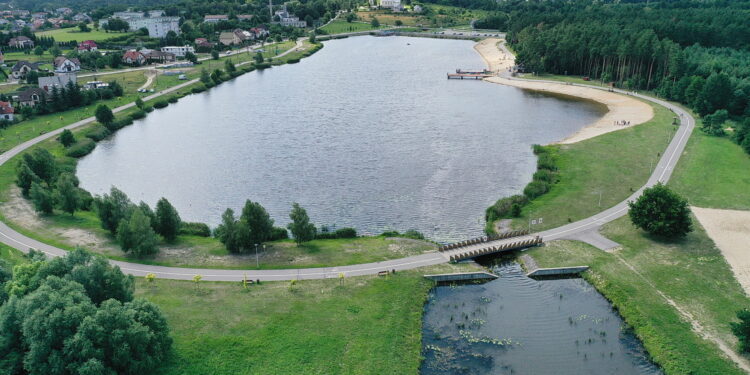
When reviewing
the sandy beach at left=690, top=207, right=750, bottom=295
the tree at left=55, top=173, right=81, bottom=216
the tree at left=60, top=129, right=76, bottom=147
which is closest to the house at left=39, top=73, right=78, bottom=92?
the tree at left=60, top=129, right=76, bottom=147

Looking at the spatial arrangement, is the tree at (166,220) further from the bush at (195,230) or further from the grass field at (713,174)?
the grass field at (713,174)

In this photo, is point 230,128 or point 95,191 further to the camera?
point 230,128

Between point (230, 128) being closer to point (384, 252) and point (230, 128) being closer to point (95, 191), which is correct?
point (95, 191)

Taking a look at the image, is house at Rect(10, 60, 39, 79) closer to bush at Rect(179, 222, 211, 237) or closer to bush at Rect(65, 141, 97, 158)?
bush at Rect(65, 141, 97, 158)

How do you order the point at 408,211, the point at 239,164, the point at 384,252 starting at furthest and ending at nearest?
the point at 239,164 → the point at 408,211 → the point at 384,252

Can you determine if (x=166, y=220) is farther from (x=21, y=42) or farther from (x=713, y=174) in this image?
(x=21, y=42)

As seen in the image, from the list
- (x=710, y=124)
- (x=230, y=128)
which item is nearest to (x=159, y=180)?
(x=230, y=128)
